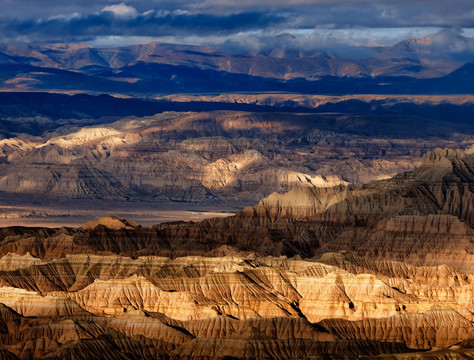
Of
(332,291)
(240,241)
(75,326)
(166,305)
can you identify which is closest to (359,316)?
(332,291)

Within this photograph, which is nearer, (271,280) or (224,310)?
(224,310)

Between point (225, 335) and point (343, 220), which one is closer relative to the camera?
point (225, 335)

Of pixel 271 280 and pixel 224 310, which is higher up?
pixel 224 310

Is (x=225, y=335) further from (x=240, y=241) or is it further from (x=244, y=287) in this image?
(x=240, y=241)

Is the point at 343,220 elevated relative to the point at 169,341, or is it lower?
lower

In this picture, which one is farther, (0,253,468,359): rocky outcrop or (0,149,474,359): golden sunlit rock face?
(0,149,474,359): golden sunlit rock face

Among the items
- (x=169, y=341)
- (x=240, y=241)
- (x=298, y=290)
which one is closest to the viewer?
(x=169, y=341)

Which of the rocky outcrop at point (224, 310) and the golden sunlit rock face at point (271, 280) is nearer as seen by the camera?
the rocky outcrop at point (224, 310)

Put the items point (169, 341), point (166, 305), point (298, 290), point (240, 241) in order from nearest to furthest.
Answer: point (169, 341)
point (166, 305)
point (298, 290)
point (240, 241)
